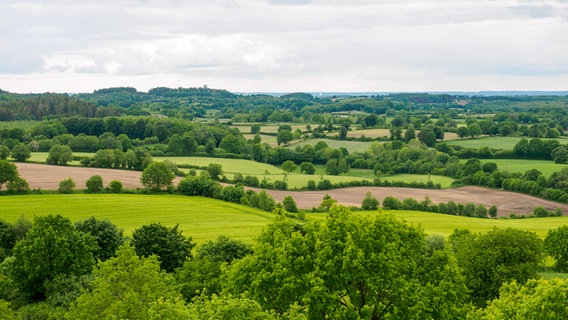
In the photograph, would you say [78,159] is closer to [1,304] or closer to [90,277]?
[90,277]

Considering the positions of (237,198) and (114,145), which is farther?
(114,145)

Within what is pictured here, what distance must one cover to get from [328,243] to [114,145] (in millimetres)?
124826

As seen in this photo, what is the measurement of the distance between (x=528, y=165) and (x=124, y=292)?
414 ft

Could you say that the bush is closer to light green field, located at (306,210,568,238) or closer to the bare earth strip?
the bare earth strip

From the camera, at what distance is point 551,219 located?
9431 centimetres

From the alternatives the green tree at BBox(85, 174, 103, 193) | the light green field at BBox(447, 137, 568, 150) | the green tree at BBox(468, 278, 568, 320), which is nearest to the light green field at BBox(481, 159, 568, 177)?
the light green field at BBox(447, 137, 568, 150)

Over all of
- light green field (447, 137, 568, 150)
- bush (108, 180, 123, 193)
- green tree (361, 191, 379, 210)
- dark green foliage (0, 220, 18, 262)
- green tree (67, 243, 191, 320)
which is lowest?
green tree (361, 191, 379, 210)

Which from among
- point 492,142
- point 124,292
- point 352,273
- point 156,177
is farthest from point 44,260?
point 492,142

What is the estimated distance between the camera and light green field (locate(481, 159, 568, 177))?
5062 inches

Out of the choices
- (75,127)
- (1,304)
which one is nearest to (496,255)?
(1,304)

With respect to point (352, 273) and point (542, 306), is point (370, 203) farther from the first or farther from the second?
point (542, 306)

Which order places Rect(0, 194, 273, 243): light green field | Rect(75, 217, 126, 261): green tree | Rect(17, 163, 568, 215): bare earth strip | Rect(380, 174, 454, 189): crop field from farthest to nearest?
Rect(380, 174, 454, 189): crop field → Rect(17, 163, 568, 215): bare earth strip → Rect(0, 194, 273, 243): light green field → Rect(75, 217, 126, 261): green tree

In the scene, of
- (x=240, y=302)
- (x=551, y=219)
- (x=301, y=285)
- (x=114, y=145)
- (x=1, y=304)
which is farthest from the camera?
(x=114, y=145)

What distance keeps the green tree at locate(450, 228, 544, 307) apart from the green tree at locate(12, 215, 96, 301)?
30728 mm
